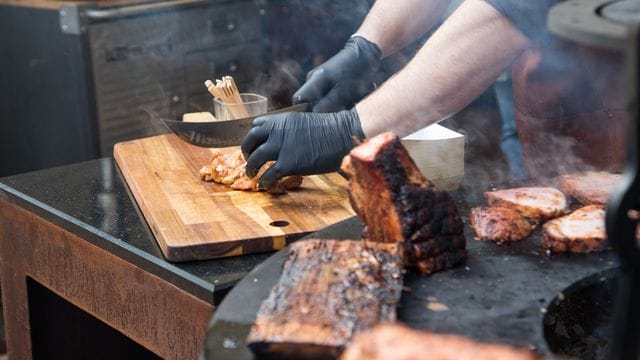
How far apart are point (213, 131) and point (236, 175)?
0.18 meters

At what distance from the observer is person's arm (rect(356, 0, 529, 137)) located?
259cm

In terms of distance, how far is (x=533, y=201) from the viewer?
239 cm

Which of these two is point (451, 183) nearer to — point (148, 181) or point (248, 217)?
point (248, 217)

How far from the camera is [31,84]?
17.9 feet

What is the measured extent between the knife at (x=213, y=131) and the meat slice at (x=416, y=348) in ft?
5.24

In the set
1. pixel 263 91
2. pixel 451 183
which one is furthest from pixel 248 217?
pixel 263 91

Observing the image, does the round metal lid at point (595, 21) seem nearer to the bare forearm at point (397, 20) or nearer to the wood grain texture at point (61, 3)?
the bare forearm at point (397, 20)

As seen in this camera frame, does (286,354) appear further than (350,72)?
No

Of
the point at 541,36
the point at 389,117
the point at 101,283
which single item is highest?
the point at 541,36

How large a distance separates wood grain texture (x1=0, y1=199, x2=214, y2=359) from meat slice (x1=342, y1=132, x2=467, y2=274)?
0.57 meters

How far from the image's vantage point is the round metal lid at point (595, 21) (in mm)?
1202

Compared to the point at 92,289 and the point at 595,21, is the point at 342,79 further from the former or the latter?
the point at 595,21

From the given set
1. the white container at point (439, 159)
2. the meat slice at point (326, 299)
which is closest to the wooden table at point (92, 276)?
the meat slice at point (326, 299)

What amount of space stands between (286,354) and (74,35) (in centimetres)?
382
